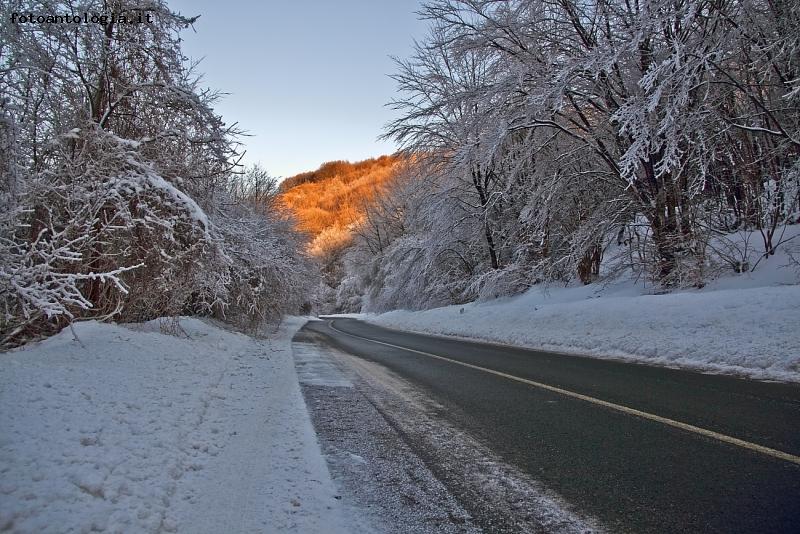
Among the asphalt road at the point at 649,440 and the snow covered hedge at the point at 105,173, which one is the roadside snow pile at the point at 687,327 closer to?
the asphalt road at the point at 649,440

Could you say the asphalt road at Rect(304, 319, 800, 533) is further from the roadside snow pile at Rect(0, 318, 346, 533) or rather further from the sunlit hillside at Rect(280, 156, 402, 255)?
the sunlit hillside at Rect(280, 156, 402, 255)

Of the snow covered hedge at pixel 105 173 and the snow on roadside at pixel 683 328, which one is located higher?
the snow covered hedge at pixel 105 173

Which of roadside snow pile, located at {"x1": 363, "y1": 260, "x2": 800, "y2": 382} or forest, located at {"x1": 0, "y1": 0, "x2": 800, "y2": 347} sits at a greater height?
forest, located at {"x1": 0, "y1": 0, "x2": 800, "y2": 347}

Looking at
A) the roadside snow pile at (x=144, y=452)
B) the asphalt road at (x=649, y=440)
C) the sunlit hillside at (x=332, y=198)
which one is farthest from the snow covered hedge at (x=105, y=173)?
the sunlit hillside at (x=332, y=198)

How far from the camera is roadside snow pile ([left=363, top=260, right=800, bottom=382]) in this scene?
6.95 meters

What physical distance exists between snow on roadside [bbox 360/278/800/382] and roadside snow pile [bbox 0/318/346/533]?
20.5 ft

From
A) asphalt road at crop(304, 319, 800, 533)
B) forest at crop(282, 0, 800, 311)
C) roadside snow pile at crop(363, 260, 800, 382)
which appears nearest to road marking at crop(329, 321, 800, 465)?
asphalt road at crop(304, 319, 800, 533)

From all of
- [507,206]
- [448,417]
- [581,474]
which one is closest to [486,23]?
[507,206]

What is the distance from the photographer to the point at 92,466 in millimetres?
2648

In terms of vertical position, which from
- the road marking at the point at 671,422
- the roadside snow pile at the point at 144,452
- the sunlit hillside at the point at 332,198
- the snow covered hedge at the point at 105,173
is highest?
the sunlit hillside at the point at 332,198

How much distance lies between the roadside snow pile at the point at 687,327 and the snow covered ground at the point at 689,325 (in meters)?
0.01

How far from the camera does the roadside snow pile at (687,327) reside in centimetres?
695

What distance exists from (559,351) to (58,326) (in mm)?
9445

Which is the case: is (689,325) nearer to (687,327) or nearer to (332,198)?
(687,327)
